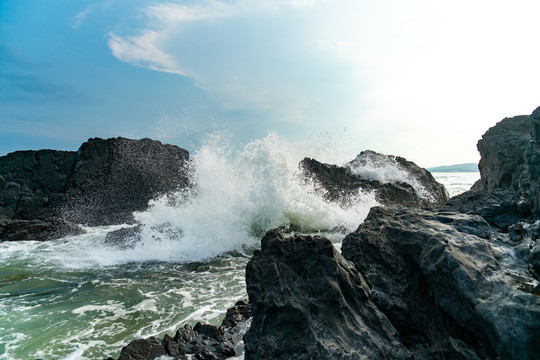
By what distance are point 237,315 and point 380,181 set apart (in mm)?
13859

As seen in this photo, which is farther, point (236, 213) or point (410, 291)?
point (236, 213)

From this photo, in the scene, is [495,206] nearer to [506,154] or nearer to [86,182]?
[506,154]

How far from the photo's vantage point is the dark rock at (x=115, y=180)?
59.2 ft

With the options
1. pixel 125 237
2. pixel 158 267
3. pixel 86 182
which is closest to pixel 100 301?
pixel 158 267

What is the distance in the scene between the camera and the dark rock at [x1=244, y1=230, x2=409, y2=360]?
7.98 ft

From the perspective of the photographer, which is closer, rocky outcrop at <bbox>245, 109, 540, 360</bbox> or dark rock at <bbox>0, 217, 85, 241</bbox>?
rocky outcrop at <bbox>245, 109, 540, 360</bbox>

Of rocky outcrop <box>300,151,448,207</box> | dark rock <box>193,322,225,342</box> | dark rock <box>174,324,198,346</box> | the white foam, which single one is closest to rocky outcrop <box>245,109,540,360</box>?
dark rock <box>193,322,225,342</box>

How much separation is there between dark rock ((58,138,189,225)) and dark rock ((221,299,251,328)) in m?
15.5

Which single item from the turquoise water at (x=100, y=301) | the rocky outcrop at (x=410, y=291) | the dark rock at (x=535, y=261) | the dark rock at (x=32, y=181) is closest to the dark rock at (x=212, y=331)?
the turquoise water at (x=100, y=301)

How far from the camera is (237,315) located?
4.20 meters

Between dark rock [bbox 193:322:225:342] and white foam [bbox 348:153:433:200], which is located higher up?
white foam [bbox 348:153:433:200]

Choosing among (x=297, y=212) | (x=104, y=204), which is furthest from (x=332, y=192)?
(x=104, y=204)

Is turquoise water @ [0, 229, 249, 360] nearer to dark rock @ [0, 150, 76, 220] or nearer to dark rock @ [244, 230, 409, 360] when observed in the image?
dark rock @ [244, 230, 409, 360]

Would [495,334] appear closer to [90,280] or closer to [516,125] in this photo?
[516,125]
